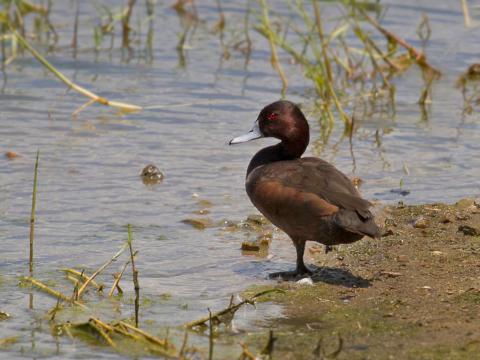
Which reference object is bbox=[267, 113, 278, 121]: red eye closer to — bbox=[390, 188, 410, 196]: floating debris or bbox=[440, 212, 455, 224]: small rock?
bbox=[440, 212, 455, 224]: small rock

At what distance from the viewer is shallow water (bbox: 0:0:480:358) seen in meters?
5.70

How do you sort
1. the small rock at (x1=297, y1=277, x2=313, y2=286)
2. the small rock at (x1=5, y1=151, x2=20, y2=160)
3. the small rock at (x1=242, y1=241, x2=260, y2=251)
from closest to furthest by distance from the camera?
1. the small rock at (x1=297, y1=277, x2=313, y2=286)
2. the small rock at (x1=242, y1=241, x2=260, y2=251)
3. the small rock at (x1=5, y1=151, x2=20, y2=160)

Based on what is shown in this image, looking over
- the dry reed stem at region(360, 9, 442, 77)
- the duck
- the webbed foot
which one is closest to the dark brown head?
the duck

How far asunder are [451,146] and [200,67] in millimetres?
3450

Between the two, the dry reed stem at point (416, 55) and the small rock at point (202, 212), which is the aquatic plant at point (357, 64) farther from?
the small rock at point (202, 212)

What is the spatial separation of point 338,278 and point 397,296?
1.65 ft

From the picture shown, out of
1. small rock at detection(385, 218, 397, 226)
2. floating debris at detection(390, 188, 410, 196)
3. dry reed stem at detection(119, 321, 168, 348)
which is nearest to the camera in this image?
dry reed stem at detection(119, 321, 168, 348)

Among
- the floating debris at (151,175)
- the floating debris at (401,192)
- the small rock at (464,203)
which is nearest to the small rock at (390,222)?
the small rock at (464,203)

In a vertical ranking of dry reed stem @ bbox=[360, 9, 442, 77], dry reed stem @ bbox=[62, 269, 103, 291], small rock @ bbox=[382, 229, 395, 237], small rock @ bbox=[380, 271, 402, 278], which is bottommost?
dry reed stem @ bbox=[62, 269, 103, 291]

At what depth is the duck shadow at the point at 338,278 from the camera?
18.2 feet

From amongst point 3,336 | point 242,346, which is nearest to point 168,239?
point 3,336

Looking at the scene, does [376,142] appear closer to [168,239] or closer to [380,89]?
[380,89]

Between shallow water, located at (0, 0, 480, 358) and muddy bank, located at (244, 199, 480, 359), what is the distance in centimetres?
29

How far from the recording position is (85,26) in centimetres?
1269
